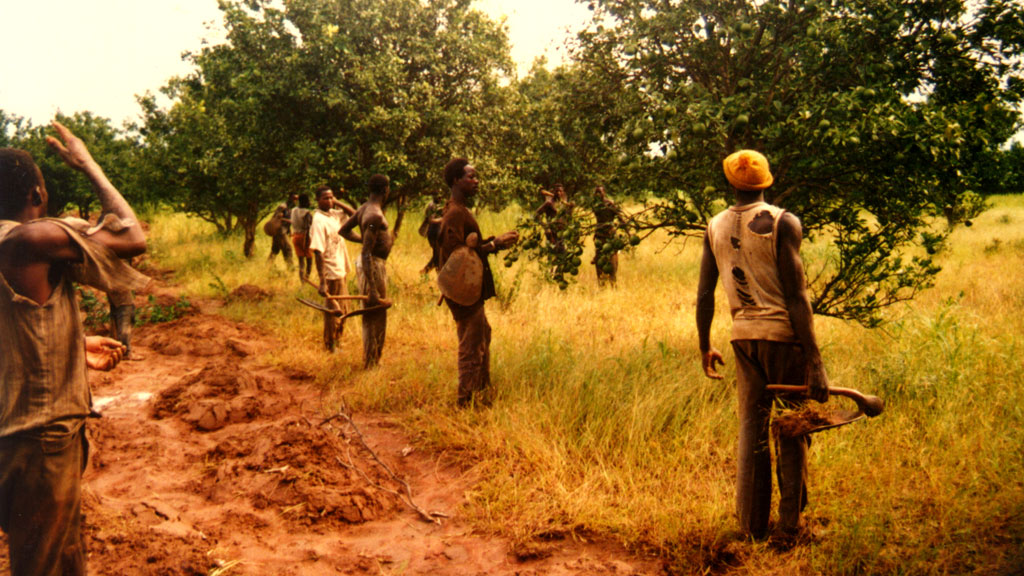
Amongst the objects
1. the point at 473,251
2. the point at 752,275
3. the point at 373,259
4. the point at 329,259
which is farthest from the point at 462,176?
the point at 329,259

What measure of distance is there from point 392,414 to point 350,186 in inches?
236

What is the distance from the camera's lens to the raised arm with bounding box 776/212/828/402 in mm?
3244

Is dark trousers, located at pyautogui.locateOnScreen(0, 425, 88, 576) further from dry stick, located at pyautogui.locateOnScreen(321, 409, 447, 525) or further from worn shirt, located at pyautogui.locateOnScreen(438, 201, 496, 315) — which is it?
worn shirt, located at pyautogui.locateOnScreen(438, 201, 496, 315)

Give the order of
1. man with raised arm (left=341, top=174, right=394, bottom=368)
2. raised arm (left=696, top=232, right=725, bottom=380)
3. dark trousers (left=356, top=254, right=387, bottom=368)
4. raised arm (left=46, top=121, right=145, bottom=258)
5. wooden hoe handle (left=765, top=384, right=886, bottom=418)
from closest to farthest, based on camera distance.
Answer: raised arm (left=46, top=121, right=145, bottom=258) < wooden hoe handle (left=765, top=384, right=886, bottom=418) < raised arm (left=696, top=232, right=725, bottom=380) < man with raised arm (left=341, top=174, right=394, bottom=368) < dark trousers (left=356, top=254, right=387, bottom=368)

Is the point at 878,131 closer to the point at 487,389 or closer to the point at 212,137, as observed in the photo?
the point at 487,389

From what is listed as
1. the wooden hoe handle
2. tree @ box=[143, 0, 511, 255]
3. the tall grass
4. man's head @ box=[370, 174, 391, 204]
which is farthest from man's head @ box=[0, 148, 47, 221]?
tree @ box=[143, 0, 511, 255]

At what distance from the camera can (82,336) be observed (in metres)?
2.74

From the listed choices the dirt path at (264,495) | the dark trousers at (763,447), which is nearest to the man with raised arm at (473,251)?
the dirt path at (264,495)

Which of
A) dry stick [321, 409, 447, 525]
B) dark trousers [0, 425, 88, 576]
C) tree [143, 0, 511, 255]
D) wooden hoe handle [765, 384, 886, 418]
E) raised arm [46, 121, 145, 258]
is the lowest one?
dry stick [321, 409, 447, 525]

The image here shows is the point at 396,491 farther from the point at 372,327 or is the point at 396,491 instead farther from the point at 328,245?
the point at 328,245

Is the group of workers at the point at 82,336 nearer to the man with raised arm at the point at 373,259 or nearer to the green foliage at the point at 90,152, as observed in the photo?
the man with raised arm at the point at 373,259

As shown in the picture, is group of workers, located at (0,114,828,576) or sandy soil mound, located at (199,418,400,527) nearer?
group of workers, located at (0,114,828,576)

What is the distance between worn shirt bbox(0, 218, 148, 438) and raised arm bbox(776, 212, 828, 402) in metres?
2.85

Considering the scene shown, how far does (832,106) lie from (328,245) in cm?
554
